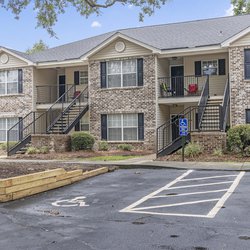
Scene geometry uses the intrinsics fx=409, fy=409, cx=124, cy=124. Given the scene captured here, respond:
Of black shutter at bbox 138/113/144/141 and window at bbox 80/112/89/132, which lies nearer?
black shutter at bbox 138/113/144/141

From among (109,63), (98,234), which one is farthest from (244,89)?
(98,234)

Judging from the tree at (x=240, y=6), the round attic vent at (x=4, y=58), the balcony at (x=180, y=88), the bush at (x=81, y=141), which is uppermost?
the tree at (x=240, y=6)

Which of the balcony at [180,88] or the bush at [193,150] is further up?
the balcony at [180,88]

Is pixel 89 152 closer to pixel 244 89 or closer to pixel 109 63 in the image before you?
pixel 109 63

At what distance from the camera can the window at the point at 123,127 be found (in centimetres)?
2356

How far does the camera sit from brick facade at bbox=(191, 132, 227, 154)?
56.5 feet

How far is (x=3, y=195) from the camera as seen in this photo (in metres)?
8.69

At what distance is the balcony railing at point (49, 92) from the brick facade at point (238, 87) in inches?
416

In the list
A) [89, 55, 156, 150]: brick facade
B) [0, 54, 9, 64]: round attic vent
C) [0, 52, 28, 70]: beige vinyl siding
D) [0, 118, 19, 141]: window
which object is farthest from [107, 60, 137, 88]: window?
[0, 54, 9, 64]: round attic vent

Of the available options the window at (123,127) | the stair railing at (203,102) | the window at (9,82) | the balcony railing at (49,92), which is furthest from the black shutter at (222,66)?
the window at (9,82)

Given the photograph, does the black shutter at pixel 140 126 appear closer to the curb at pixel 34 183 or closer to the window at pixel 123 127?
the window at pixel 123 127

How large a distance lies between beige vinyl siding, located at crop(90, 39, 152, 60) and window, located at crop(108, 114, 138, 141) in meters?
3.49

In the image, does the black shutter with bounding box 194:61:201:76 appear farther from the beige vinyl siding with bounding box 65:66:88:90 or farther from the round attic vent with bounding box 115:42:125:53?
the beige vinyl siding with bounding box 65:66:88:90

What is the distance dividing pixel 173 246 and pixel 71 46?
2589cm
